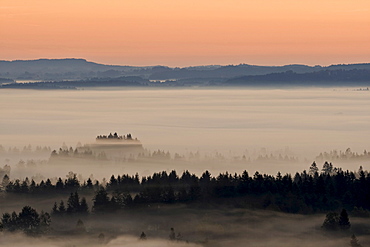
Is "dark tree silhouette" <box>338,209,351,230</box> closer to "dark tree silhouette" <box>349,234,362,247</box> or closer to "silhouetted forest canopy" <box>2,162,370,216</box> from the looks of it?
"dark tree silhouette" <box>349,234,362,247</box>

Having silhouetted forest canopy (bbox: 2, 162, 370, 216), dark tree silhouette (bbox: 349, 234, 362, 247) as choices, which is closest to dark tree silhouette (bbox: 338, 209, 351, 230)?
dark tree silhouette (bbox: 349, 234, 362, 247)

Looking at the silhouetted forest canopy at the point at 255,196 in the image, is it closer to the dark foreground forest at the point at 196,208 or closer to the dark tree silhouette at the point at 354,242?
the dark foreground forest at the point at 196,208

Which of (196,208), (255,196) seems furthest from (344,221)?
(196,208)

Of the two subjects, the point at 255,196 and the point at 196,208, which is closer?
the point at 196,208

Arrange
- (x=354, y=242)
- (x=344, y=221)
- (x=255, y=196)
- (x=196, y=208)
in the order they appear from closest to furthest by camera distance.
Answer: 1. (x=354, y=242)
2. (x=344, y=221)
3. (x=196, y=208)
4. (x=255, y=196)

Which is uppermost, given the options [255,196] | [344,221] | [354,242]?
[255,196]

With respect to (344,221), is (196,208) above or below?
below

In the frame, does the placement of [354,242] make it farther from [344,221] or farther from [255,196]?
[255,196]

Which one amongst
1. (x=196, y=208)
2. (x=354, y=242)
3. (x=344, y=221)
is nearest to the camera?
(x=354, y=242)

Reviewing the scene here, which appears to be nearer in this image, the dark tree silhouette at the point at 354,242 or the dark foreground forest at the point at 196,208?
the dark tree silhouette at the point at 354,242

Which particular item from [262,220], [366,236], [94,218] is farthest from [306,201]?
[94,218]

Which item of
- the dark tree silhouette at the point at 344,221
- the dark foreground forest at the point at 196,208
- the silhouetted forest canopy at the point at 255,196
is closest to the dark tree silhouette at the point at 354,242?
the dark foreground forest at the point at 196,208
